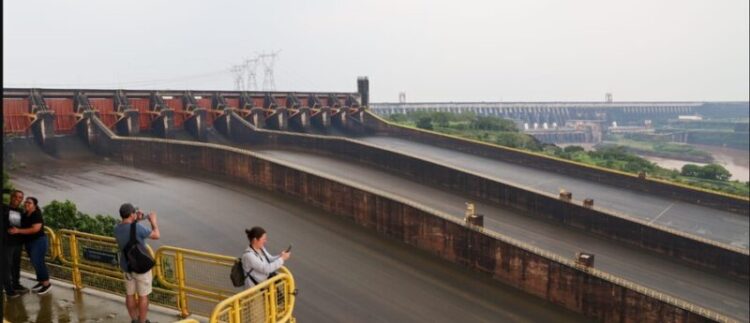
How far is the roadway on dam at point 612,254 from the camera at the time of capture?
14625mm

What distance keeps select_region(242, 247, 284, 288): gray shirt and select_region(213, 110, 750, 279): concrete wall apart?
1521 cm

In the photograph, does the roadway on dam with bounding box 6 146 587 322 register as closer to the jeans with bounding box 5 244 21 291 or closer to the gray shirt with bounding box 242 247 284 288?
the jeans with bounding box 5 244 21 291

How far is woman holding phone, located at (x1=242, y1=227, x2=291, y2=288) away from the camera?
5512 millimetres

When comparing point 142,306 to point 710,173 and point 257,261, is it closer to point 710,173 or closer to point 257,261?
point 257,261

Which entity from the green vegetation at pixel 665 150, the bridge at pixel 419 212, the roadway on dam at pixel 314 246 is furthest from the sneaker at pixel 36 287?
the green vegetation at pixel 665 150

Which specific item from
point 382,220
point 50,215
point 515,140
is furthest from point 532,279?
point 515,140

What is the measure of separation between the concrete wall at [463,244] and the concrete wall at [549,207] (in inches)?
228

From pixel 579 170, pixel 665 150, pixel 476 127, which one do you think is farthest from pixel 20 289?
pixel 665 150

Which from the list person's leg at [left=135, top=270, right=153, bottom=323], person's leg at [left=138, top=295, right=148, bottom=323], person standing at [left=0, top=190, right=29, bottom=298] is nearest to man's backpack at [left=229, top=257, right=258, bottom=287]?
person's leg at [left=135, top=270, right=153, bottom=323]

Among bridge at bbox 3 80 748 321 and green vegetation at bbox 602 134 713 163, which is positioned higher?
bridge at bbox 3 80 748 321

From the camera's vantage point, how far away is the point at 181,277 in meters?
6.89

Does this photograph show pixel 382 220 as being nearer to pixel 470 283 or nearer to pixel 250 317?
pixel 470 283

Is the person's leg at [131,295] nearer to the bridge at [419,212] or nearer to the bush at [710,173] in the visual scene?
the bridge at [419,212]

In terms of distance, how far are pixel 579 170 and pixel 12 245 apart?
24441 millimetres
